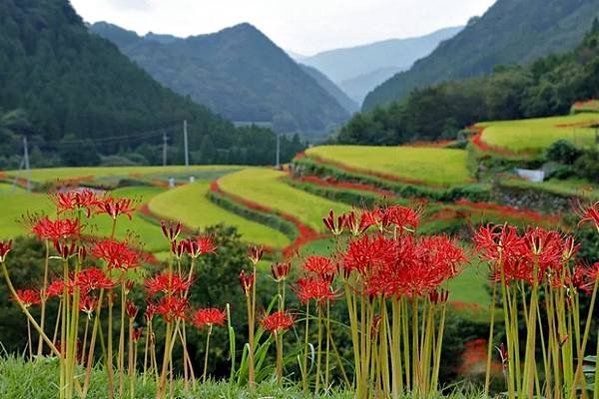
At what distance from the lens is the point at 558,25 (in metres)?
86.8

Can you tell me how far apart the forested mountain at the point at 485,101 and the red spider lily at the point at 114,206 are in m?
40.5

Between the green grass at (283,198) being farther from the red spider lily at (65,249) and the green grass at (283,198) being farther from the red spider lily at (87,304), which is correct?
the red spider lily at (65,249)

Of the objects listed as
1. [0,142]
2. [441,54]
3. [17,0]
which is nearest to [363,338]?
[0,142]

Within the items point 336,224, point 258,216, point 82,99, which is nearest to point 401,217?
point 336,224

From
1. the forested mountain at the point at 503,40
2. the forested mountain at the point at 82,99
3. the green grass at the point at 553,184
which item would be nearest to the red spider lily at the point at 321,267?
the green grass at the point at 553,184

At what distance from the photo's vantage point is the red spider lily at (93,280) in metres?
2.27

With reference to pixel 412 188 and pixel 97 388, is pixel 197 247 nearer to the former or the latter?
pixel 97 388

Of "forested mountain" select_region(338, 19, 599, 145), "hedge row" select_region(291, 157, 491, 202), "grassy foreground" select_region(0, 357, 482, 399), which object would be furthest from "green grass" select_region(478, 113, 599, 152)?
"grassy foreground" select_region(0, 357, 482, 399)

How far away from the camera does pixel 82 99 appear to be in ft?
230

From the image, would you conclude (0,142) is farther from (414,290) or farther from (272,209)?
(414,290)

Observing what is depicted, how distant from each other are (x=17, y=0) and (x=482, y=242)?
274 feet

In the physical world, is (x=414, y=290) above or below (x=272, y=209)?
above

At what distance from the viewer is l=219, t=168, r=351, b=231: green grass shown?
20.5 m

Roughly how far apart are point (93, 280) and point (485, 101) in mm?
45279
